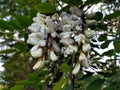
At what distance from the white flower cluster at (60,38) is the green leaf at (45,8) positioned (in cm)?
2

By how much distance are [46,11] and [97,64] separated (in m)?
0.35

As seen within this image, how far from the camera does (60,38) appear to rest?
3.92 ft

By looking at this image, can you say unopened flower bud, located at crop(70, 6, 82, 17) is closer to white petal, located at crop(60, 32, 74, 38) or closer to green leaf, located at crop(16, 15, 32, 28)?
white petal, located at crop(60, 32, 74, 38)

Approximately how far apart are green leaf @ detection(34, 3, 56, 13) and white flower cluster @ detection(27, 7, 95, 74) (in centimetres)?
2

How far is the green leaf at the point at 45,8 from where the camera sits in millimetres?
1247

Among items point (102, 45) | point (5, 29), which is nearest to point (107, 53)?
point (102, 45)

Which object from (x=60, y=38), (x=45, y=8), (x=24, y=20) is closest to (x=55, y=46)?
(x=60, y=38)

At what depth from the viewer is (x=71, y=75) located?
1205 mm

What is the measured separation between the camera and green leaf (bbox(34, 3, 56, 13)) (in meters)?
1.25

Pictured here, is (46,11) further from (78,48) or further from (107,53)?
(107,53)

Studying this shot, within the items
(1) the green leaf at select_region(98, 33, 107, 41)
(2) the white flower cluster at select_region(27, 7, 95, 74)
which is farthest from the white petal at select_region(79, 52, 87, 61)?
(1) the green leaf at select_region(98, 33, 107, 41)

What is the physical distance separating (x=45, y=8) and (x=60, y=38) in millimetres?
122

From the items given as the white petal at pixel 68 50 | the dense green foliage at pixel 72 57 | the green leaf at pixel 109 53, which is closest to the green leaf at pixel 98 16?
the dense green foliage at pixel 72 57

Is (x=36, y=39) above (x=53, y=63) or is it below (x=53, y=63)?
above
